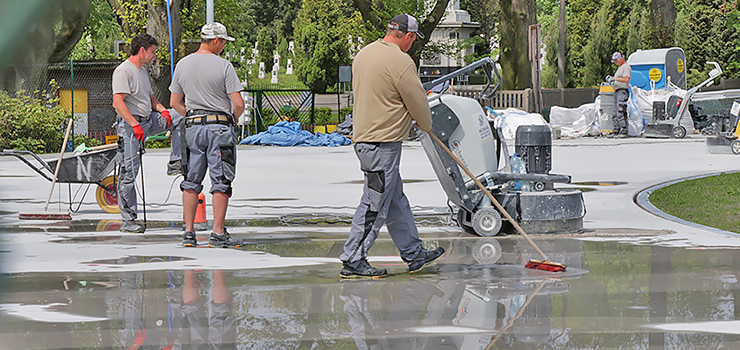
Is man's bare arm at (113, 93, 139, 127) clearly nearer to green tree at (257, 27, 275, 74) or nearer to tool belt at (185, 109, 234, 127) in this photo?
tool belt at (185, 109, 234, 127)

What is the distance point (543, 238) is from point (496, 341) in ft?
11.3

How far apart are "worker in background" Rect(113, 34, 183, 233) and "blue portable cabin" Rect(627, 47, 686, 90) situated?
1919cm

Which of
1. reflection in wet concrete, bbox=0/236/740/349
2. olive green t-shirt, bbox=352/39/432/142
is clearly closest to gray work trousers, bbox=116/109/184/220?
reflection in wet concrete, bbox=0/236/740/349


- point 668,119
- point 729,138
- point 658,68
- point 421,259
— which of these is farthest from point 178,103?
point 658,68

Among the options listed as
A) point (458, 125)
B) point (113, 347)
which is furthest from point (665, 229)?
point (113, 347)


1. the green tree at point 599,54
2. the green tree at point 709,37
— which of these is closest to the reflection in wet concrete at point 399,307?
the green tree at point 709,37

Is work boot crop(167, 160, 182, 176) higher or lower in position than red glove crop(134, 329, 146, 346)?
higher

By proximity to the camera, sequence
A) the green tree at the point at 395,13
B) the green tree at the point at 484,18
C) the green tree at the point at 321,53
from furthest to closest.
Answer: the green tree at the point at 484,18
the green tree at the point at 321,53
the green tree at the point at 395,13

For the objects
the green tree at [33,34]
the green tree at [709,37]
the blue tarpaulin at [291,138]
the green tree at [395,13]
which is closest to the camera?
the green tree at [33,34]

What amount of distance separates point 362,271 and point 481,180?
2127 mm

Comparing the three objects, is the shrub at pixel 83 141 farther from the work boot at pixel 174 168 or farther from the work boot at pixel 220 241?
the work boot at pixel 220 241

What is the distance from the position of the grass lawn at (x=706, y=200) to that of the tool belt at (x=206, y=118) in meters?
5.09

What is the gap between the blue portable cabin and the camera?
24.7m

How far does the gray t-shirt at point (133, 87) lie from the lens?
7918 mm
